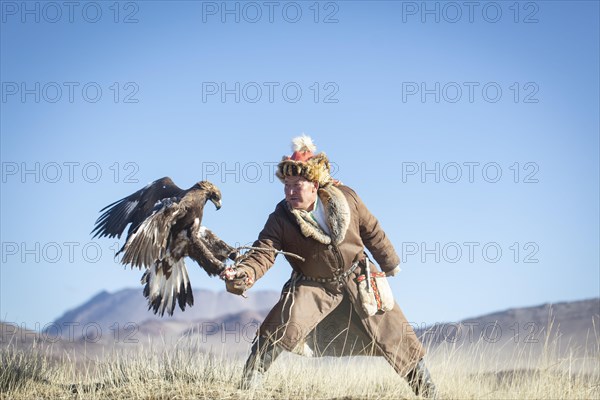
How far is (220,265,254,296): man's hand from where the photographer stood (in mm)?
4656

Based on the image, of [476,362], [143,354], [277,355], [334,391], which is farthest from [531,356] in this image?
[143,354]

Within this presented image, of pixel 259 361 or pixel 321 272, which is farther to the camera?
pixel 321 272

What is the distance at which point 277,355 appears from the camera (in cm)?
488

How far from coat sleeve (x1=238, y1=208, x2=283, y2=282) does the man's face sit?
0.17m

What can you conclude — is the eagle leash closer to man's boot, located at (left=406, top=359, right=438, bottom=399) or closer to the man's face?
the man's face

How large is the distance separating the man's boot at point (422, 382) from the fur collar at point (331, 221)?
101 centimetres

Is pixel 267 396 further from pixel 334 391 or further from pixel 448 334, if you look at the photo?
pixel 448 334

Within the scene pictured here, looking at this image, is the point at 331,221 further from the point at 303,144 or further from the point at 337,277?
the point at 303,144

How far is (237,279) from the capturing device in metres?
4.68

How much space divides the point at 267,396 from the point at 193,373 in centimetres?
73

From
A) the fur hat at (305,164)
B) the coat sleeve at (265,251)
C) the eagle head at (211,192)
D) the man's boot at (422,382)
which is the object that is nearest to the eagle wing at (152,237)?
the eagle head at (211,192)

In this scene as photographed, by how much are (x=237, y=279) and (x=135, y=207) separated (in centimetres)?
261

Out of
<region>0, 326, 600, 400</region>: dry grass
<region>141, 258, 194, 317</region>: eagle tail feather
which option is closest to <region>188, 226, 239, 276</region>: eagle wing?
<region>141, 258, 194, 317</region>: eagle tail feather

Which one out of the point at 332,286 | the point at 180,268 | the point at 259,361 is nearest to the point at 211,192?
the point at 180,268
